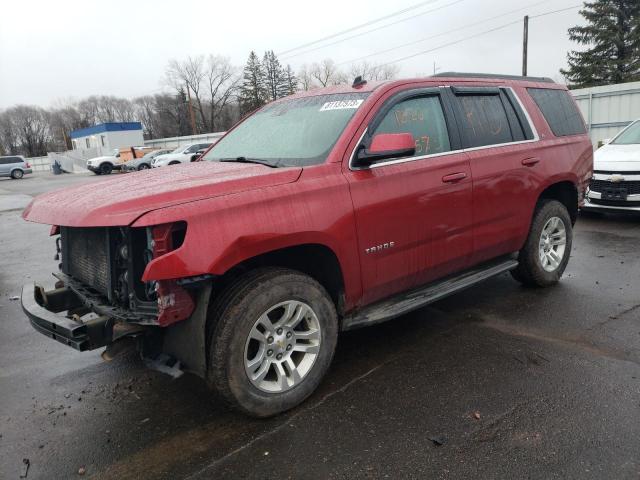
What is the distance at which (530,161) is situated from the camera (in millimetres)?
4480

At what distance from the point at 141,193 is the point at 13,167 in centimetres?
4244

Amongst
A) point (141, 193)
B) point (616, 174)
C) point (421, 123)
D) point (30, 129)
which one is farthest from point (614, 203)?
point (30, 129)

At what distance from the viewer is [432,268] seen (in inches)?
151

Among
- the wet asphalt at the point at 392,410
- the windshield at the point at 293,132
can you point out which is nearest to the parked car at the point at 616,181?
the wet asphalt at the point at 392,410

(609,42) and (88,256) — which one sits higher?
(609,42)

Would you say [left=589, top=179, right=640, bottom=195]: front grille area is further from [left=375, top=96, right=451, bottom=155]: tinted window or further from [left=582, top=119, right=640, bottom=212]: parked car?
[left=375, top=96, right=451, bottom=155]: tinted window

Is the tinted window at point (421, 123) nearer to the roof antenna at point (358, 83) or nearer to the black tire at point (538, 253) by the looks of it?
the roof antenna at point (358, 83)

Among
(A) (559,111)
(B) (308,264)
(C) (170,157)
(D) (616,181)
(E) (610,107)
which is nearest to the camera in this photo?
(B) (308,264)

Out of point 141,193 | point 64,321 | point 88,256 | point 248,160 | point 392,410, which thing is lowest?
point 392,410

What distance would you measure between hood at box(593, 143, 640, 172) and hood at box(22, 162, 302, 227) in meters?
7.04

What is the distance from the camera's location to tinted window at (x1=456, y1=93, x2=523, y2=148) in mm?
4086

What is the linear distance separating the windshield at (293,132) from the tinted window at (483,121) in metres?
1.00

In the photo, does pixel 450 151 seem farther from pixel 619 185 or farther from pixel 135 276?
pixel 619 185

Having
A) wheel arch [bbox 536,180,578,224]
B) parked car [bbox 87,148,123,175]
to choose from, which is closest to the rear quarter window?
wheel arch [bbox 536,180,578,224]
